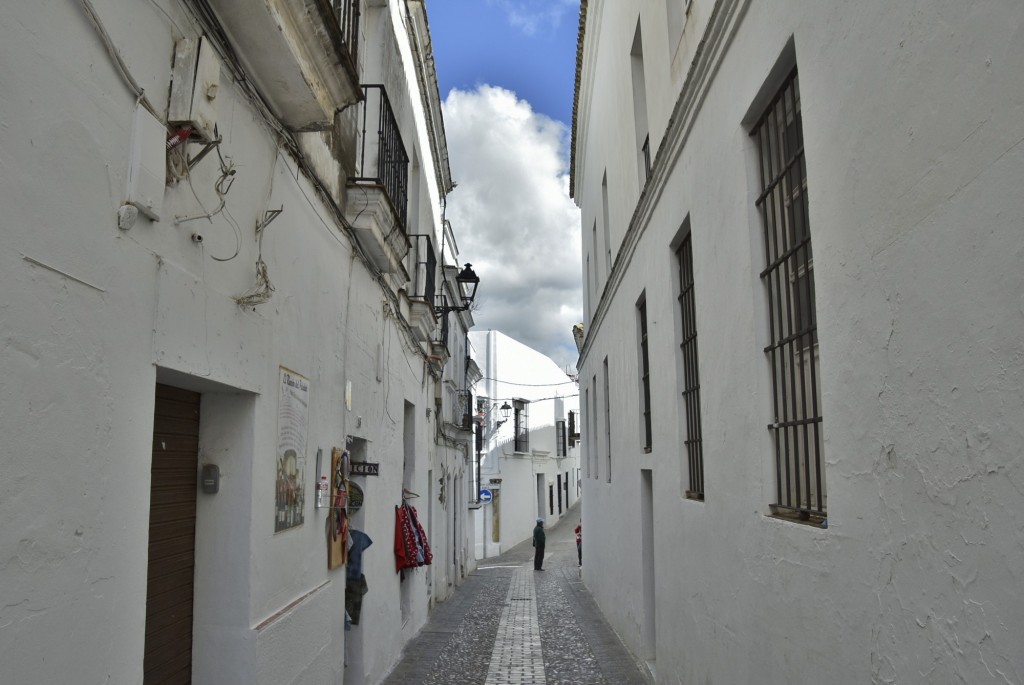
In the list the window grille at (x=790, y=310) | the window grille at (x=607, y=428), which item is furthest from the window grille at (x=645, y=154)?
the window grille at (x=607, y=428)

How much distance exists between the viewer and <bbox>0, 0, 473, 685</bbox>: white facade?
7.33 ft

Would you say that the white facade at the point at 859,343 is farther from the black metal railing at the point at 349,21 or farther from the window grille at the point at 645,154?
the black metal railing at the point at 349,21

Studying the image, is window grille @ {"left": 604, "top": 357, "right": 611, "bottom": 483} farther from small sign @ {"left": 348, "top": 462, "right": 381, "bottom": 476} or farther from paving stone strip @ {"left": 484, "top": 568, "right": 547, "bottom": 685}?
small sign @ {"left": 348, "top": 462, "right": 381, "bottom": 476}

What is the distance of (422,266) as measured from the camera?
11102 millimetres

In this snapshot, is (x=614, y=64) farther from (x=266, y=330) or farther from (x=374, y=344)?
(x=266, y=330)

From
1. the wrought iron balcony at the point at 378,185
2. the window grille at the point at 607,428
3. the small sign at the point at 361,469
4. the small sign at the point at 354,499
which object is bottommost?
the small sign at the point at 354,499

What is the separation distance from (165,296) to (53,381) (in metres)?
0.79

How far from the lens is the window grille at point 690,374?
582cm

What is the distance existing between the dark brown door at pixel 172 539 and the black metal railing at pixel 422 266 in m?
6.38

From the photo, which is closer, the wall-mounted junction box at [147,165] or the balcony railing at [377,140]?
the wall-mounted junction box at [147,165]

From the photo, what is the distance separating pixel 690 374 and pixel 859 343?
128 inches

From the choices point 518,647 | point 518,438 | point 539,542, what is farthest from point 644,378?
point 518,438

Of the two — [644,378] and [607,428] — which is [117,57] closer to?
[644,378]

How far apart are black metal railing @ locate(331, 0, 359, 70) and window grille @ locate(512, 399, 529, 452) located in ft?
78.2
